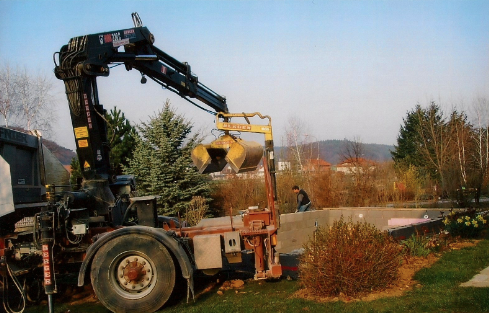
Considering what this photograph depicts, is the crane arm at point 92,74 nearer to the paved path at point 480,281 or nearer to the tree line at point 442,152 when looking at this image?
the paved path at point 480,281

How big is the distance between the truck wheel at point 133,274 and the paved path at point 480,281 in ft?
15.2

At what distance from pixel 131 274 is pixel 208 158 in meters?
2.56

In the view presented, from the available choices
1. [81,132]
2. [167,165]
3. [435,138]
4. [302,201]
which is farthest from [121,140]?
[435,138]

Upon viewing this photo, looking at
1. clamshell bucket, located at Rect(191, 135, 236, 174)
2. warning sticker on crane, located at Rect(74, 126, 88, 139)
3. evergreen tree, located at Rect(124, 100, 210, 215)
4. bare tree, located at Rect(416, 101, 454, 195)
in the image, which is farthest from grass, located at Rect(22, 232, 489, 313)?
bare tree, located at Rect(416, 101, 454, 195)

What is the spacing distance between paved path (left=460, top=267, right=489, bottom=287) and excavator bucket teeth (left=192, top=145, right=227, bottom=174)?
15.4ft

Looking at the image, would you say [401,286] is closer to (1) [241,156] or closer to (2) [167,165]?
(1) [241,156]

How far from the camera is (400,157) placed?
158ft

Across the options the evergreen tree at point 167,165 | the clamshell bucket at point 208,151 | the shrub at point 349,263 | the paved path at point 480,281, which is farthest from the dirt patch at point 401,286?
the evergreen tree at point 167,165

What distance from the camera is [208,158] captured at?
917 cm

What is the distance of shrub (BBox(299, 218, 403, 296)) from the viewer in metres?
7.35

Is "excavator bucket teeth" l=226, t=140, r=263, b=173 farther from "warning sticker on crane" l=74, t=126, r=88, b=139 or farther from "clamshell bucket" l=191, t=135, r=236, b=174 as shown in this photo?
"warning sticker on crane" l=74, t=126, r=88, b=139

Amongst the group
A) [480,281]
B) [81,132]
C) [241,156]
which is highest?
[81,132]

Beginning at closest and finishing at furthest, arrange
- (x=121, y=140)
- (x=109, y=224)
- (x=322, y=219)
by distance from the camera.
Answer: (x=109, y=224) → (x=322, y=219) → (x=121, y=140)

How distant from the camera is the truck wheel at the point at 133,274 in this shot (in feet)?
25.1
